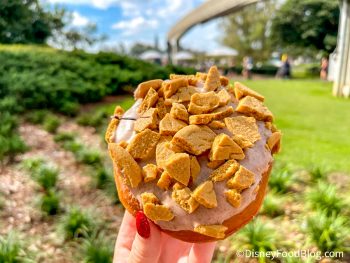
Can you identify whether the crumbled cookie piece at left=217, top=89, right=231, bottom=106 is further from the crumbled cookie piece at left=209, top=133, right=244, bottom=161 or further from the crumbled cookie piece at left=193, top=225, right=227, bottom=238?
the crumbled cookie piece at left=193, top=225, right=227, bottom=238

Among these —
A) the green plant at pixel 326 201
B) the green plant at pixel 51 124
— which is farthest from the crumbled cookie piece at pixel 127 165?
the green plant at pixel 51 124

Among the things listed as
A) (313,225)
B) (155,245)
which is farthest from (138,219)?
(313,225)

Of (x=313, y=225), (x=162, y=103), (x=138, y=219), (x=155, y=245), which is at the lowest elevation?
(x=313, y=225)

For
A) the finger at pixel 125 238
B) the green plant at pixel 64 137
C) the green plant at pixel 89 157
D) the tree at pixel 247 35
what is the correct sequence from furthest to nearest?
the tree at pixel 247 35, the green plant at pixel 64 137, the green plant at pixel 89 157, the finger at pixel 125 238

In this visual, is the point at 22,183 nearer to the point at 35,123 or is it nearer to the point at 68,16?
the point at 35,123

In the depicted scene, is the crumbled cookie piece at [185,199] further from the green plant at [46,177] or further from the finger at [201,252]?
the green plant at [46,177]

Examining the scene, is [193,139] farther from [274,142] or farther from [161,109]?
[274,142]

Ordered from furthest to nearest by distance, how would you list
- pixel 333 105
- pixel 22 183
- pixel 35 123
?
pixel 333 105, pixel 35 123, pixel 22 183
